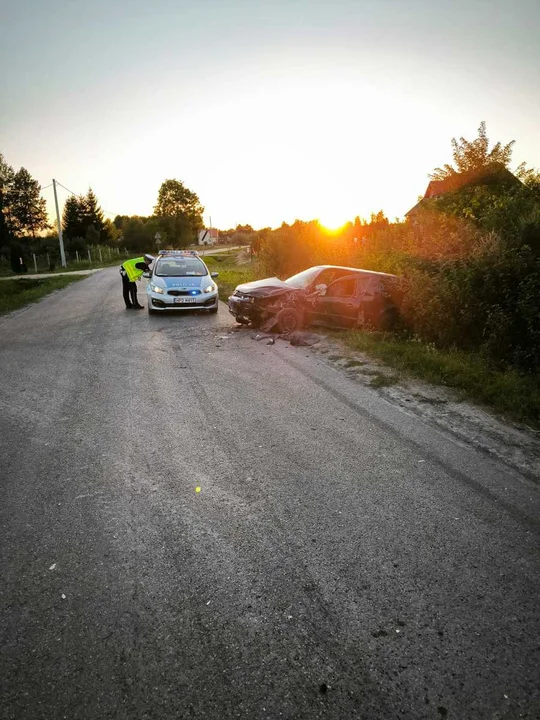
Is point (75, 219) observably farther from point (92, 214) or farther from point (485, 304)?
point (485, 304)

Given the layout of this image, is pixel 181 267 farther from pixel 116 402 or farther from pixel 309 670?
pixel 309 670

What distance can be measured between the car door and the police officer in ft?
19.2

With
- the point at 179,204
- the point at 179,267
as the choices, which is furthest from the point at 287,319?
the point at 179,204

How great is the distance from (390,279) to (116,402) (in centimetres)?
650

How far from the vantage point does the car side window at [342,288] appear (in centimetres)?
977

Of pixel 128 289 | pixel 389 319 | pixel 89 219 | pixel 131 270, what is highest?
pixel 89 219

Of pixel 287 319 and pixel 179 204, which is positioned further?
pixel 179 204

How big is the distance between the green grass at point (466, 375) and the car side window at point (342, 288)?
4.98 feet

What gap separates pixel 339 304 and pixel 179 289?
4813mm

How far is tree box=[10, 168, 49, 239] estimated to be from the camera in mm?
74812

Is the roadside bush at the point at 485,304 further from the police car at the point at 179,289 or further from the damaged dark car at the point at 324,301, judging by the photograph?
the police car at the point at 179,289

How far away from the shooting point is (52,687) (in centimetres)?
202

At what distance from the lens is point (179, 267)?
13.4 m

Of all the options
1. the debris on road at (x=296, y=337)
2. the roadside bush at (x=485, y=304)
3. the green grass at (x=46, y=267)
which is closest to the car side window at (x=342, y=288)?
the debris on road at (x=296, y=337)
